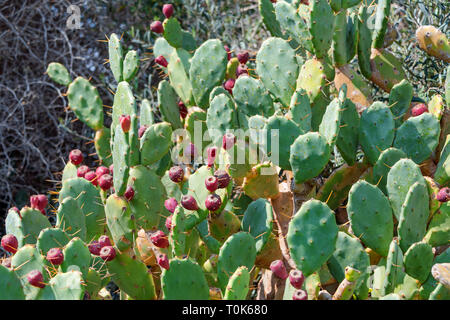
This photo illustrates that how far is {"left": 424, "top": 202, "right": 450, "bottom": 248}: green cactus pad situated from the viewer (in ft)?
5.67

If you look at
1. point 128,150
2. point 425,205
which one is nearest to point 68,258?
point 128,150

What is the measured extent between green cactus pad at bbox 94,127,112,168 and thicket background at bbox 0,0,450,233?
1.57 m

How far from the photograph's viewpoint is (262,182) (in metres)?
1.86

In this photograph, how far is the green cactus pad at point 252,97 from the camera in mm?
2066

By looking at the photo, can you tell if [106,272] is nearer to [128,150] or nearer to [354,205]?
[128,150]

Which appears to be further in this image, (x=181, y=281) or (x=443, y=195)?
(x=443, y=195)

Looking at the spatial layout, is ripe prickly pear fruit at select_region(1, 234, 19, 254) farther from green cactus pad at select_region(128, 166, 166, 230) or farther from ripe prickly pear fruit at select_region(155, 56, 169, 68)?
ripe prickly pear fruit at select_region(155, 56, 169, 68)

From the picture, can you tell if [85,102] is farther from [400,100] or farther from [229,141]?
[400,100]

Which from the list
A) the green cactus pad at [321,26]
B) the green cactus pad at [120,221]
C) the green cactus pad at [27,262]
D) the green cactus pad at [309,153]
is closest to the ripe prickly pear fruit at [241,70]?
the green cactus pad at [321,26]

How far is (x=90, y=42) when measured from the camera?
4.22 meters

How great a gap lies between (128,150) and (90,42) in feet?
8.88

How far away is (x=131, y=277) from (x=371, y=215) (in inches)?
27.9

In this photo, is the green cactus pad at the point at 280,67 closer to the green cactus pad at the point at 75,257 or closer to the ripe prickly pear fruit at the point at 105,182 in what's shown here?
the ripe prickly pear fruit at the point at 105,182

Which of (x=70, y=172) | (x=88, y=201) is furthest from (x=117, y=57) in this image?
(x=88, y=201)
